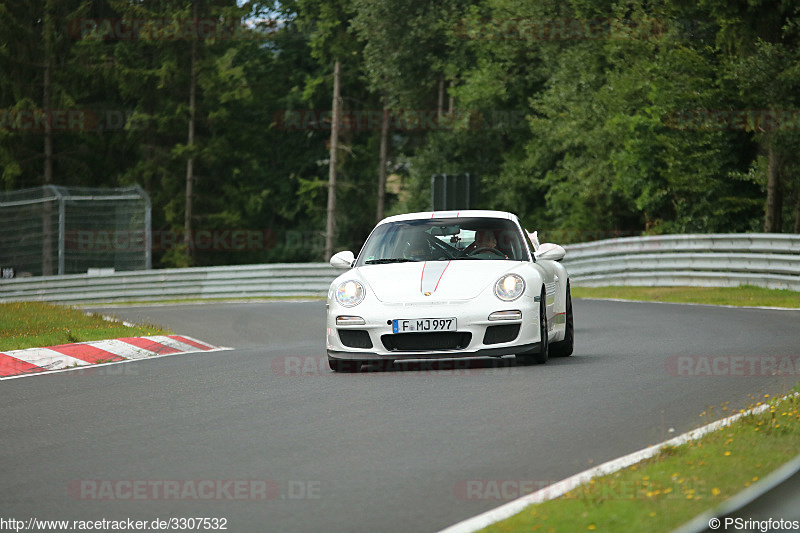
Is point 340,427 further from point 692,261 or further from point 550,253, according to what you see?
point 692,261

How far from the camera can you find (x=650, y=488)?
17.2 ft

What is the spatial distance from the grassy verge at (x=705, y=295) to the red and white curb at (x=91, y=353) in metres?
9.90

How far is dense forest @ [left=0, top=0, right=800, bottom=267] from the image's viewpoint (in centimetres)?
3061

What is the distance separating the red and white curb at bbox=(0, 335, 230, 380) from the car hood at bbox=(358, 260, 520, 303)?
12.0ft

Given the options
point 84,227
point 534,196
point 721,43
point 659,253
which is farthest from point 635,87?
point 84,227

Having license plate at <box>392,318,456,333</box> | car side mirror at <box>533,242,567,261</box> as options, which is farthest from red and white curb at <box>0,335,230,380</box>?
car side mirror at <box>533,242,567,261</box>

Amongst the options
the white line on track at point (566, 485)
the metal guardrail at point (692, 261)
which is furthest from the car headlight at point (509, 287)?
the metal guardrail at point (692, 261)

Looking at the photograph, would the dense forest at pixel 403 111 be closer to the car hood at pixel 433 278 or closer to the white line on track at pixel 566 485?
the car hood at pixel 433 278

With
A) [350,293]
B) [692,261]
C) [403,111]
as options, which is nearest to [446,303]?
[350,293]

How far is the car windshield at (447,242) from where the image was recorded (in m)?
11.4

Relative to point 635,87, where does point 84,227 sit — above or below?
below

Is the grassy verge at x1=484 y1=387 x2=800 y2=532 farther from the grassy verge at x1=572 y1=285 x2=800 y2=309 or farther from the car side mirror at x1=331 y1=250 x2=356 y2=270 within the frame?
the grassy verge at x1=572 y1=285 x2=800 y2=309

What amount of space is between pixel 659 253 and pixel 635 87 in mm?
9712

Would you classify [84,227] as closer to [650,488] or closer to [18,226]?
[18,226]
